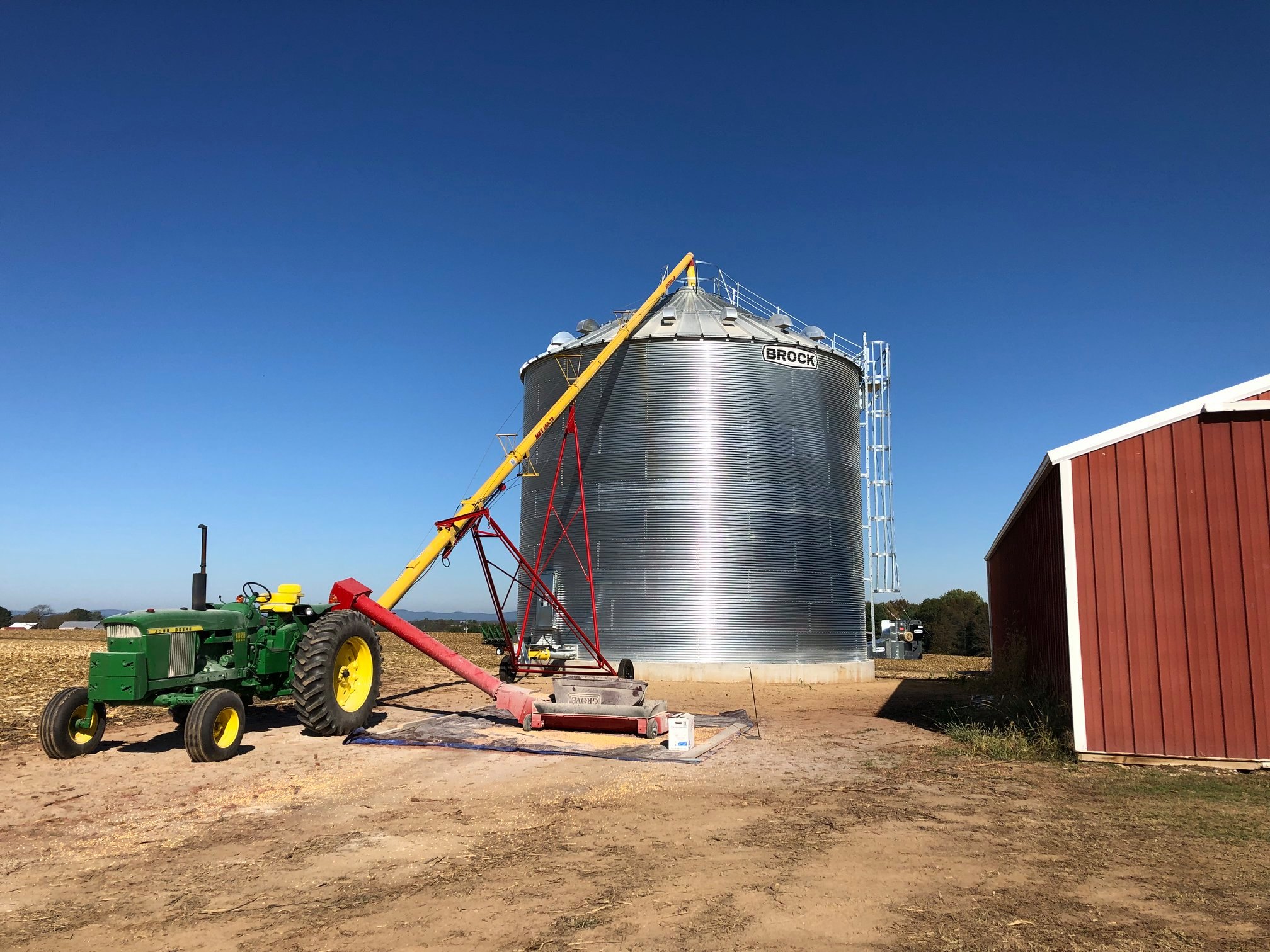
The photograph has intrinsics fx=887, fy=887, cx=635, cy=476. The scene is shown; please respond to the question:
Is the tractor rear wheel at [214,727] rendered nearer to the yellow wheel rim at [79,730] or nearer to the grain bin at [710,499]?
the yellow wheel rim at [79,730]

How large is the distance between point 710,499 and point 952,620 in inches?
1911

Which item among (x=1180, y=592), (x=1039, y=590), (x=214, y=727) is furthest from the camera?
(x=1039, y=590)

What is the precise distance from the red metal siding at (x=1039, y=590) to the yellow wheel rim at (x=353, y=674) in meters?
10.5

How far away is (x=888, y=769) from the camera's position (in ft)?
36.8

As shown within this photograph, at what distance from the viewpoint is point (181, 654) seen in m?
11.9

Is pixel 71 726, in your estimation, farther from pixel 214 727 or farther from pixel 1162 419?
pixel 1162 419

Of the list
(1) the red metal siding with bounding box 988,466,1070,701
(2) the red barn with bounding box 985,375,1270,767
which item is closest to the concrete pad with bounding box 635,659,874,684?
(1) the red metal siding with bounding box 988,466,1070,701

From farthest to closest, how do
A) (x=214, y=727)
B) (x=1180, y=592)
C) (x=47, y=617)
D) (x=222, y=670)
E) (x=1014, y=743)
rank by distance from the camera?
1. (x=47, y=617)
2. (x=222, y=670)
3. (x=1014, y=743)
4. (x=214, y=727)
5. (x=1180, y=592)

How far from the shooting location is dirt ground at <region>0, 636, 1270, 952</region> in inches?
219

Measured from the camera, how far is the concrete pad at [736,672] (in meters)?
24.7

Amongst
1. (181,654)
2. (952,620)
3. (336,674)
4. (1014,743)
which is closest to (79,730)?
(181,654)

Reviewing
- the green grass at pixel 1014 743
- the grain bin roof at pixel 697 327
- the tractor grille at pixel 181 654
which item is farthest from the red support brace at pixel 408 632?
the grain bin roof at pixel 697 327

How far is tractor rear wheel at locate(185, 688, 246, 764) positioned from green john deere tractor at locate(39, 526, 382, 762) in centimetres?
1

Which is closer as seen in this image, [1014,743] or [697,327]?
[1014,743]
